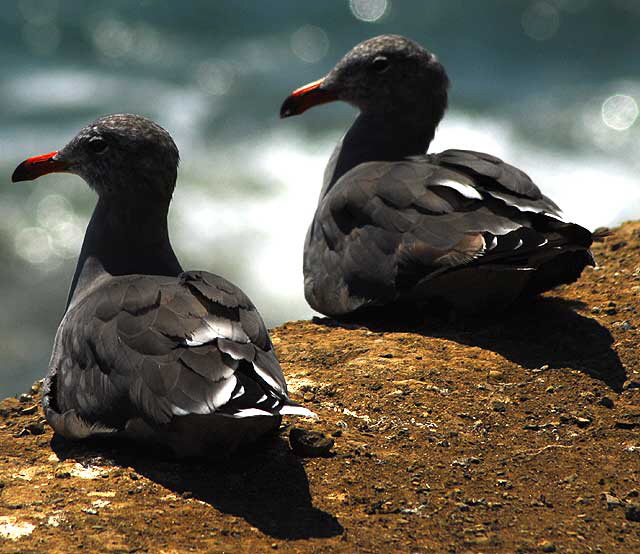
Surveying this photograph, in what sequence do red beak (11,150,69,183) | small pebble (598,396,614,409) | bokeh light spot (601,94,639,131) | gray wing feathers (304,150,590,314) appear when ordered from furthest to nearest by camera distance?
1. bokeh light spot (601,94,639,131)
2. gray wing feathers (304,150,590,314)
3. red beak (11,150,69,183)
4. small pebble (598,396,614,409)

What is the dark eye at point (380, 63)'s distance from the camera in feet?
27.3

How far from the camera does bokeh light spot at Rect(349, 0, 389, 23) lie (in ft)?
65.7

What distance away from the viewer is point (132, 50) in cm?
1930

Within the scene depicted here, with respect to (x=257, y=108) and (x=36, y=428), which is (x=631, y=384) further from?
(x=257, y=108)

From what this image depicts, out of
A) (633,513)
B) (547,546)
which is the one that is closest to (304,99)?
(633,513)

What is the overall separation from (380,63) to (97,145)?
9.25 ft

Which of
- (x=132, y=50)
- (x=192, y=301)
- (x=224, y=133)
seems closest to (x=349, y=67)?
(x=192, y=301)

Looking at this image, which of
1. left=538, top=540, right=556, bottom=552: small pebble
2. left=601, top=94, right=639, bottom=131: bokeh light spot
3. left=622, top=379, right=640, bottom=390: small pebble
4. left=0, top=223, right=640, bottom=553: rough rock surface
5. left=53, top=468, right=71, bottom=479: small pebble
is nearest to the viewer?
left=538, top=540, right=556, bottom=552: small pebble

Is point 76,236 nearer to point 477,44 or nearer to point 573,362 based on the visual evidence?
point 477,44

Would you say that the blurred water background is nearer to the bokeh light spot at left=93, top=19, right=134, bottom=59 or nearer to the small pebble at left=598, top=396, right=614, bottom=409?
the bokeh light spot at left=93, top=19, right=134, bottom=59

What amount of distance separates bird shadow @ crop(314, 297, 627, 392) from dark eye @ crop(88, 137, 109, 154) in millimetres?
1971

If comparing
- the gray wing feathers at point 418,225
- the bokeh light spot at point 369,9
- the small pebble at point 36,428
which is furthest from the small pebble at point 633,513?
the bokeh light spot at point 369,9

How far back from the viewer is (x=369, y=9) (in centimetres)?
2023

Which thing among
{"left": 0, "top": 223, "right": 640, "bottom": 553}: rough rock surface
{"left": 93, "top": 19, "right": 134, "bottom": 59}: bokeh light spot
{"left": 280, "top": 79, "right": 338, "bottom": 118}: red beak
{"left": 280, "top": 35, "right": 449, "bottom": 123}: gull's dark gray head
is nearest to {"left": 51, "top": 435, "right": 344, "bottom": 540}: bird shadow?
{"left": 0, "top": 223, "right": 640, "bottom": 553}: rough rock surface
